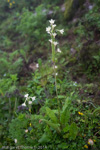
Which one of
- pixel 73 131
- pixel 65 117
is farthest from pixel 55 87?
pixel 73 131

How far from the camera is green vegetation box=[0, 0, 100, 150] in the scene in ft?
5.84

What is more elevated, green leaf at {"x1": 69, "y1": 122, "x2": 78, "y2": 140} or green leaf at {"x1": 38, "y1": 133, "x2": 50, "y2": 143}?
green leaf at {"x1": 69, "y1": 122, "x2": 78, "y2": 140}

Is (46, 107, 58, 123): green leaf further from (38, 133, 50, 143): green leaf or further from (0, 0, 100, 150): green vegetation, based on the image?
(38, 133, 50, 143): green leaf

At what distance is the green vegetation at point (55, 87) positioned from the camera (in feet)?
5.84

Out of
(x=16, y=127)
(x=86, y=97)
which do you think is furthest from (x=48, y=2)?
(x=16, y=127)

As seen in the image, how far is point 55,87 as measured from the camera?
8.87 feet

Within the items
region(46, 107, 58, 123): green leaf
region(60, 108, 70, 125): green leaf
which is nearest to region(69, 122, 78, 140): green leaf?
region(60, 108, 70, 125): green leaf

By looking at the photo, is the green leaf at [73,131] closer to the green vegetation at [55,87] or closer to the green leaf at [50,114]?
the green vegetation at [55,87]

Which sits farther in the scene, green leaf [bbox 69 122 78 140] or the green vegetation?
the green vegetation

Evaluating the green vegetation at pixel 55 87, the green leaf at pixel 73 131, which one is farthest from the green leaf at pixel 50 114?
the green leaf at pixel 73 131

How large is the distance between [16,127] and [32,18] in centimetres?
363

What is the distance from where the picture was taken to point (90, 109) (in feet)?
7.27

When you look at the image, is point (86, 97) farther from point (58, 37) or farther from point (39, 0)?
point (39, 0)

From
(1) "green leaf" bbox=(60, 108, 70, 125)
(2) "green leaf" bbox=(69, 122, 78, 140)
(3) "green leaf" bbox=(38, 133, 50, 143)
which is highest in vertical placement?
(1) "green leaf" bbox=(60, 108, 70, 125)
